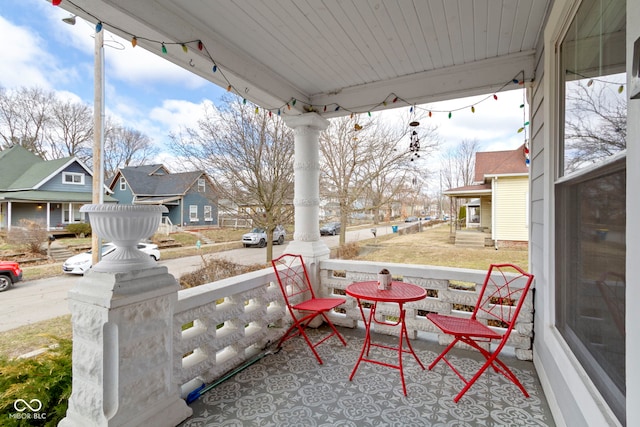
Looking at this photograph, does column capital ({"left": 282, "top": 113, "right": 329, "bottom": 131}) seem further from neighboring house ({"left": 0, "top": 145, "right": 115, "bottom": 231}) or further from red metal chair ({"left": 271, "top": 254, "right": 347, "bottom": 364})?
neighboring house ({"left": 0, "top": 145, "right": 115, "bottom": 231})

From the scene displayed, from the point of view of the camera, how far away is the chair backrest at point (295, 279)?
2.95 meters

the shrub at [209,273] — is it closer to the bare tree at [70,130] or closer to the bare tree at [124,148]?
the bare tree at [124,148]

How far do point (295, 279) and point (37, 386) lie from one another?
1.94 metres

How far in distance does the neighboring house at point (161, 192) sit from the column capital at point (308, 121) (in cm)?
137

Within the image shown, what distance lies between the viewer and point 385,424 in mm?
1720

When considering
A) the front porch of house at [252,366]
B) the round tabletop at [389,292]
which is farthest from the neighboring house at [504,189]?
the round tabletop at [389,292]

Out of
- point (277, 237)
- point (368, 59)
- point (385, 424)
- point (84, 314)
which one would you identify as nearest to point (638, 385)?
point (385, 424)

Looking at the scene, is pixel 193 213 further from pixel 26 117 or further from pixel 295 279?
pixel 26 117

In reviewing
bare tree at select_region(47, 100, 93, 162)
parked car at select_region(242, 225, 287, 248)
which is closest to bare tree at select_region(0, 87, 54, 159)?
bare tree at select_region(47, 100, 93, 162)

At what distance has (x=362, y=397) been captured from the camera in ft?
6.45

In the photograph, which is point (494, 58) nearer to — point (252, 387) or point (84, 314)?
point (252, 387)

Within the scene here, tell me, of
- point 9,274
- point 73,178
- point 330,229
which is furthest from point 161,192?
point 330,229

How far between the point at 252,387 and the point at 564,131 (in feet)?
8.24

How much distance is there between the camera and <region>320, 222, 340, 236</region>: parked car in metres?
7.07
